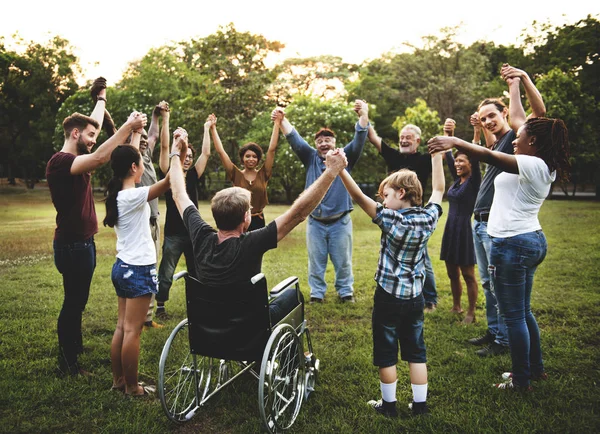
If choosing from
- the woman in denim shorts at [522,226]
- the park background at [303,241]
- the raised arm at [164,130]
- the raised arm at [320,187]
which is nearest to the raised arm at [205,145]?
the raised arm at [164,130]

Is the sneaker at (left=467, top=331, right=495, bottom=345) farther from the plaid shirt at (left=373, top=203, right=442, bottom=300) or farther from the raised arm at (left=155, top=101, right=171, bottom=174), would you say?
the raised arm at (left=155, top=101, right=171, bottom=174)

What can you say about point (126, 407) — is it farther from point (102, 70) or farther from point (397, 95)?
point (102, 70)

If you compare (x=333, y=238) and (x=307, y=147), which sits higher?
(x=307, y=147)

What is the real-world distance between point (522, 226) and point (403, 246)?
0.96 m

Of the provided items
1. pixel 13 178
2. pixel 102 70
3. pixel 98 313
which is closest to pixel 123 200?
pixel 98 313

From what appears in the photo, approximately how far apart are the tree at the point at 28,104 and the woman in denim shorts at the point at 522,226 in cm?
3309

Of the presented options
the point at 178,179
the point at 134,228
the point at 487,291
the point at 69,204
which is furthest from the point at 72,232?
the point at 487,291

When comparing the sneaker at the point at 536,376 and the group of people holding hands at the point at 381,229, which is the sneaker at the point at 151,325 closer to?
the group of people holding hands at the point at 381,229

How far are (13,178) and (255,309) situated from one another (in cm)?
3388

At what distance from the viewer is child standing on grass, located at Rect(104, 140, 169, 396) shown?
304 cm

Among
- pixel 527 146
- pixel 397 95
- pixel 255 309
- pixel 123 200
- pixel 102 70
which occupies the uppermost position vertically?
pixel 102 70

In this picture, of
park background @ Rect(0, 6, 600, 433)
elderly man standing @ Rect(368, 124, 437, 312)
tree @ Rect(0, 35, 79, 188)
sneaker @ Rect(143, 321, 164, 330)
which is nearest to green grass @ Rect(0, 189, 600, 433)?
park background @ Rect(0, 6, 600, 433)

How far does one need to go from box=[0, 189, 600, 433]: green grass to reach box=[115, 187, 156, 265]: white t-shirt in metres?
1.03

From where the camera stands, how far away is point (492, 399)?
3090mm
